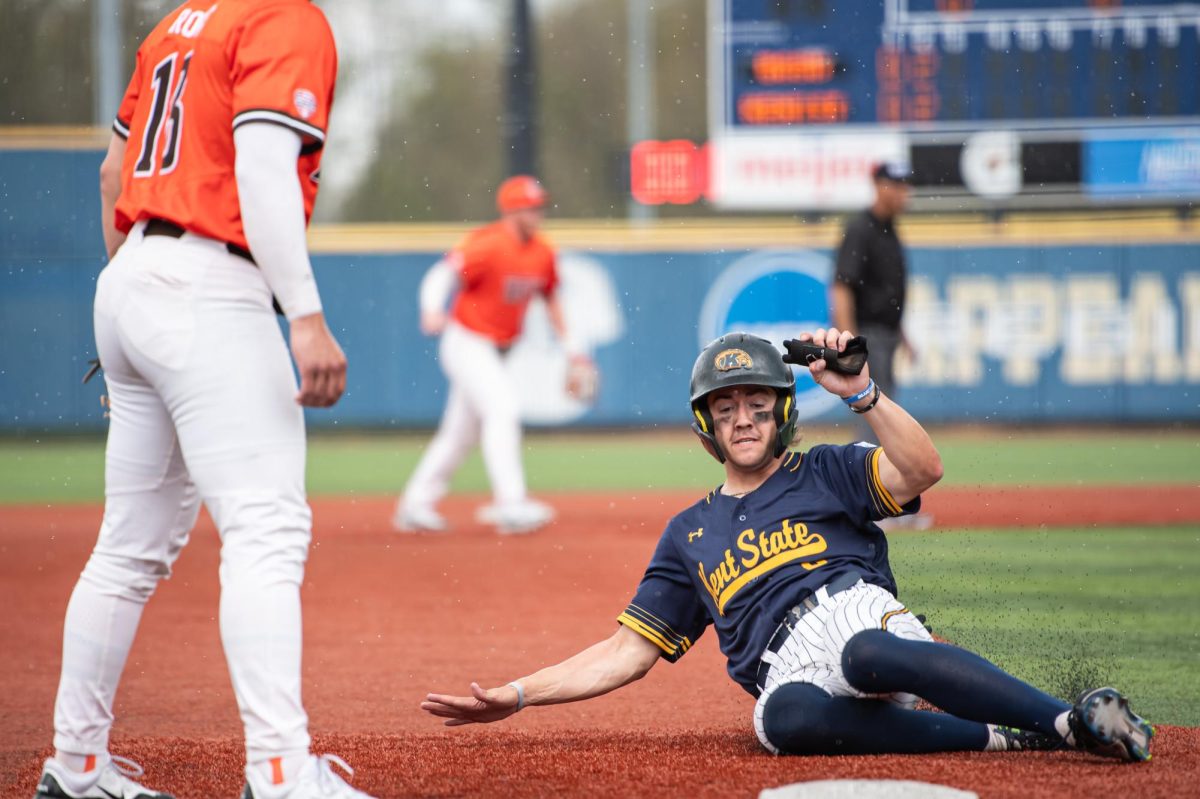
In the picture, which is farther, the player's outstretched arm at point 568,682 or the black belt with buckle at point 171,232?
the player's outstretched arm at point 568,682

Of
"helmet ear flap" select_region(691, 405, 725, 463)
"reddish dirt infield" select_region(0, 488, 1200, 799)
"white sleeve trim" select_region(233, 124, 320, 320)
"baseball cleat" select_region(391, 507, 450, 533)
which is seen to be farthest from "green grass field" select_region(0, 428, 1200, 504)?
"white sleeve trim" select_region(233, 124, 320, 320)

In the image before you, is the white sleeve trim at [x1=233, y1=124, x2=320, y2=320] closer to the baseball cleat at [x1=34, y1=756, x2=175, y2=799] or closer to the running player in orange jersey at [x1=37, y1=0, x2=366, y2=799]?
the running player in orange jersey at [x1=37, y1=0, x2=366, y2=799]

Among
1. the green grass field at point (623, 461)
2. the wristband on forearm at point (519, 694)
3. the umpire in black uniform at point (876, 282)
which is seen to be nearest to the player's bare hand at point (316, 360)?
the wristband on forearm at point (519, 694)

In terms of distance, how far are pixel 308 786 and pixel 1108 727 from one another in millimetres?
1628

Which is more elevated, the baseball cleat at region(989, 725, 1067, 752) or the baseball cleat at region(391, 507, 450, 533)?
the baseball cleat at region(989, 725, 1067, 752)

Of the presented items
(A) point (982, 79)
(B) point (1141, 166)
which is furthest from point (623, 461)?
(B) point (1141, 166)

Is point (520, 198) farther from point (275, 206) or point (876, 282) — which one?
point (275, 206)

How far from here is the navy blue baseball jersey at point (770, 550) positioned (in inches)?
124

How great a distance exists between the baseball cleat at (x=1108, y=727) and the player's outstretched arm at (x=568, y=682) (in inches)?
38.0

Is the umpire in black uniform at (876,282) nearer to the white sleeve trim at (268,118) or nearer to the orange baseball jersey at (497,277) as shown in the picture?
the orange baseball jersey at (497,277)

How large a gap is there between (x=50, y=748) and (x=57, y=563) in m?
4.05

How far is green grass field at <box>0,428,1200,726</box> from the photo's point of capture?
4512 mm

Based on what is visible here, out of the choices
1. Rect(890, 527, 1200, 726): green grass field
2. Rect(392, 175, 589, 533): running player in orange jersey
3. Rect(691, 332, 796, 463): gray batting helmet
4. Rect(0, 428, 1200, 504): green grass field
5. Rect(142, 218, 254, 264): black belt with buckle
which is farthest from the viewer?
Rect(0, 428, 1200, 504): green grass field

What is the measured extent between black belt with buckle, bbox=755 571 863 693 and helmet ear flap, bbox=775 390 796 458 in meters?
0.36
